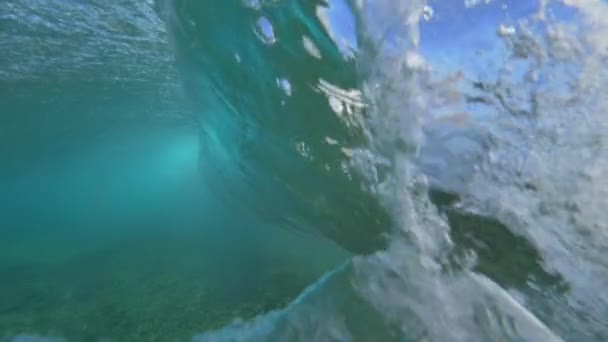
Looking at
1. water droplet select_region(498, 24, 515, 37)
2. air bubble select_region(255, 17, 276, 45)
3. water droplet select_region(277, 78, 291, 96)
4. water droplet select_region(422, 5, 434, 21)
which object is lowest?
water droplet select_region(277, 78, 291, 96)

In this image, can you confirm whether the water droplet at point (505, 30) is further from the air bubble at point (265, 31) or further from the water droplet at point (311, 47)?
the air bubble at point (265, 31)

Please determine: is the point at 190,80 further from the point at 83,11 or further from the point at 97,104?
the point at 97,104

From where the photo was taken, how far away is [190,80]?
10297mm

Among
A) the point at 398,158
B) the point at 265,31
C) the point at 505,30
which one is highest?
the point at 505,30

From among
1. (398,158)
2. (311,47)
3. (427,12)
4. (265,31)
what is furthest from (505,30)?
(265,31)

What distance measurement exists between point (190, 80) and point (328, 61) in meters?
6.19

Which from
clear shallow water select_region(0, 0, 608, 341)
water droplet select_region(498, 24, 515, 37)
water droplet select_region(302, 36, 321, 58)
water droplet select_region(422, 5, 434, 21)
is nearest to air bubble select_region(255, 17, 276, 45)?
clear shallow water select_region(0, 0, 608, 341)

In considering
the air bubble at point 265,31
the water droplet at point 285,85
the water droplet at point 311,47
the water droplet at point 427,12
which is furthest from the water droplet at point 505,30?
the water droplet at point 285,85

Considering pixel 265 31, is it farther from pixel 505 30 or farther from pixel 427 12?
pixel 505 30

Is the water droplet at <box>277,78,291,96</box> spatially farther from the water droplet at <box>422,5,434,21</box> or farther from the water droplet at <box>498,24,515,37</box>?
the water droplet at <box>498,24,515,37</box>

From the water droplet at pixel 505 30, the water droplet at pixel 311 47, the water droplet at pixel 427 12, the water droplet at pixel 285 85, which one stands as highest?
the water droplet at pixel 505 30

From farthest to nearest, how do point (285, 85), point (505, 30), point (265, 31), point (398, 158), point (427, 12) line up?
point (285, 85), point (265, 31), point (398, 158), point (427, 12), point (505, 30)

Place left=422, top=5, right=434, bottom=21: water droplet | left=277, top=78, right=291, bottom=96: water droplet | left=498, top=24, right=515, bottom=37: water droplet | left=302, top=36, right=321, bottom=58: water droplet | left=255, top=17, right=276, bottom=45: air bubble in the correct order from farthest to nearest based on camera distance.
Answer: left=277, top=78, right=291, bottom=96: water droplet → left=255, top=17, right=276, bottom=45: air bubble → left=302, top=36, right=321, bottom=58: water droplet → left=422, top=5, right=434, bottom=21: water droplet → left=498, top=24, right=515, bottom=37: water droplet

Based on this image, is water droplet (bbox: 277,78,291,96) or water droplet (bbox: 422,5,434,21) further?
water droplet (bbox: 277,78,291,96)
